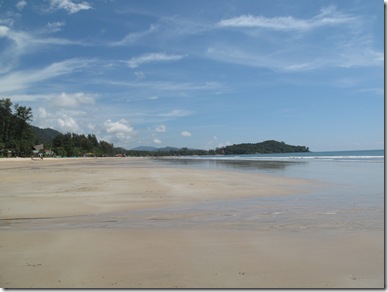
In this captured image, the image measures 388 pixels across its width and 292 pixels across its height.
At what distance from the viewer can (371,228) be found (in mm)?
7590

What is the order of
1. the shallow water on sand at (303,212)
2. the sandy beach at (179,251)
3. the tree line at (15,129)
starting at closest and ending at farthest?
the sandy beach at (179,251) < the shallow water on sand at (303,212) < the tree line at (15,129)

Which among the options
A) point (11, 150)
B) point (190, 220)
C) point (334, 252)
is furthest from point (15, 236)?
point (11, 150)

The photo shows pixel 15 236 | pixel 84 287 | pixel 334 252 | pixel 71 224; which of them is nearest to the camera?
pixel 84 287

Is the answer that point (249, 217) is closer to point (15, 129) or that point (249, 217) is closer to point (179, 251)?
point (179, 251)

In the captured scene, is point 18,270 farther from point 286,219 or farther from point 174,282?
point 286,219

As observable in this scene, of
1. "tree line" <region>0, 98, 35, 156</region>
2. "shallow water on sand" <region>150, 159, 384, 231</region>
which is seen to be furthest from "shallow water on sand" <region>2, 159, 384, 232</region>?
"tree line" <region>0, 98, 35, 156</region>

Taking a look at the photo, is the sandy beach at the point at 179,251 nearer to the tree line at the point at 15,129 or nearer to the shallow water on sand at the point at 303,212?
the shallow water on sand at the point at 303,212

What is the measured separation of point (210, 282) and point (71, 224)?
17.2 feet

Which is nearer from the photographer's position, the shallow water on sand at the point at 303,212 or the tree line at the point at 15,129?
the shallow water on sand at the point at 303,212

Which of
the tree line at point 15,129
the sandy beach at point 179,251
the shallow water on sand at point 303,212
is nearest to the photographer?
the sandy beach at point 179,251

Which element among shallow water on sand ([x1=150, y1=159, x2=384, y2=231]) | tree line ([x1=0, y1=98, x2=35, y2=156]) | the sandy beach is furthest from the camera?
tree line ([x1=0, y1=98, x2=35, y2=156])

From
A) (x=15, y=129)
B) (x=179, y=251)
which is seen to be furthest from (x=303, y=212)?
(x=15, y=129)

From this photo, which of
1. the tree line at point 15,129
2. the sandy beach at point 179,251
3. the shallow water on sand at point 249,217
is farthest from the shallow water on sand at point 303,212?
the tree line at point 15,129

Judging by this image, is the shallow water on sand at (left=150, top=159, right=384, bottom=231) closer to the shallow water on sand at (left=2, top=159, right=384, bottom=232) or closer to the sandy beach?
the shallow water on sand at (left=2, top=159, right=384, bottom=232)
